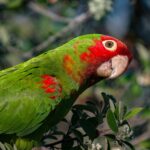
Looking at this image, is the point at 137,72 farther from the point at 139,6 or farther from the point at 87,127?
the point at 87,127

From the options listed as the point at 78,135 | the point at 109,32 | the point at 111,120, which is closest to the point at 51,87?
the point at 78,135

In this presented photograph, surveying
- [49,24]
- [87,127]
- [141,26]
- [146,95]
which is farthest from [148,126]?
[87,127]

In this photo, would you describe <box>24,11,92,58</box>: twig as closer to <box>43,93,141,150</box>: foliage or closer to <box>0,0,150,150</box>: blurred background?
<box>0,0,150,150</box>: blurred background

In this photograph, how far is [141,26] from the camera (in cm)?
522

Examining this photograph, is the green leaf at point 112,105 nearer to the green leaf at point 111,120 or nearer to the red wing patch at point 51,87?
the green leaf at point 111,120

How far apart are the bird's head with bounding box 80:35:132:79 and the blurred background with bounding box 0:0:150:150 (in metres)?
1.11

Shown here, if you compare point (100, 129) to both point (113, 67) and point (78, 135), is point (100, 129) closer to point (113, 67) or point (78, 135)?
point (78, 135)

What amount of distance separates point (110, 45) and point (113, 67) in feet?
0.40

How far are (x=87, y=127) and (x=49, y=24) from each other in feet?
11.6

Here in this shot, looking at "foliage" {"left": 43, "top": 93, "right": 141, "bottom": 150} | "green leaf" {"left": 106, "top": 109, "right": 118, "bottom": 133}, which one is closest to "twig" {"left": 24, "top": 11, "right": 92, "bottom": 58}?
"foliage" {"left": 43, "top": 93, "right": 141, "bottom": 150}

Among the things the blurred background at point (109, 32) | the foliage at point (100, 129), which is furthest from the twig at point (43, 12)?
the foliage at point (100, 129)

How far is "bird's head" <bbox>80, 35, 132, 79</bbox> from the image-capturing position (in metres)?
3.12

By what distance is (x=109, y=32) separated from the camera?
19.7 feet

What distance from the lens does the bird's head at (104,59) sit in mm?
3115
